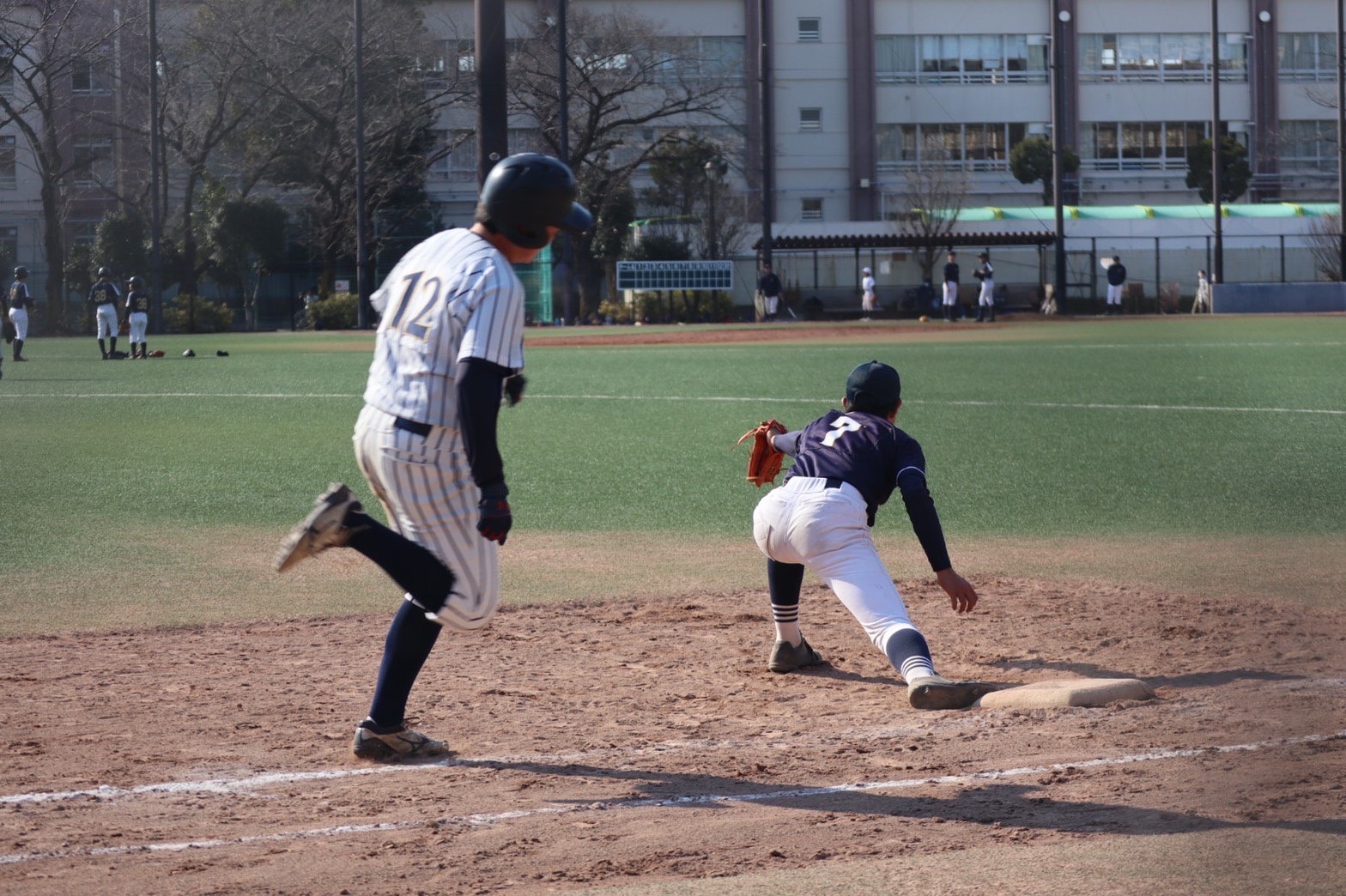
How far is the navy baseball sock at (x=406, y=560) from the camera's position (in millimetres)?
4324

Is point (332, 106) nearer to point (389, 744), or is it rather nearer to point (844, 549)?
point (844, 549)

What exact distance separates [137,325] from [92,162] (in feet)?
88.3

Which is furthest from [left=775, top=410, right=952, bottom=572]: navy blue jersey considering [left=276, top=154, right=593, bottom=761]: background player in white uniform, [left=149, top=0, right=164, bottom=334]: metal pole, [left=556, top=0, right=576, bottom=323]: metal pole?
[left=149, top=0, right=164, bottom=334]: metal pole

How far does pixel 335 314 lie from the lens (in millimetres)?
45812

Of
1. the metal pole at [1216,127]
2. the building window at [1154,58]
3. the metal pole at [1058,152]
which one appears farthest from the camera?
the building window at [1154,58]

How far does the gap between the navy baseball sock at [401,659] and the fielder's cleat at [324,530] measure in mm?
350

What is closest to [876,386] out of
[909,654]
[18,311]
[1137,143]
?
[909,654]

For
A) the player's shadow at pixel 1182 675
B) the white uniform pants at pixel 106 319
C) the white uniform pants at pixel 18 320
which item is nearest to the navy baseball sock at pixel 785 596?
the player's shadow at pixel 1182 675

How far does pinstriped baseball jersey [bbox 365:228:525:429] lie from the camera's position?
409 cm

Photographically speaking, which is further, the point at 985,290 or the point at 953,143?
the point at 953,143

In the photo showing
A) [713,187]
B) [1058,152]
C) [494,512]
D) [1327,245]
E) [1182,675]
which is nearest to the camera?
[494,512]

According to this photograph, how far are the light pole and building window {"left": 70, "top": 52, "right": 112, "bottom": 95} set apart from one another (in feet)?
68.0

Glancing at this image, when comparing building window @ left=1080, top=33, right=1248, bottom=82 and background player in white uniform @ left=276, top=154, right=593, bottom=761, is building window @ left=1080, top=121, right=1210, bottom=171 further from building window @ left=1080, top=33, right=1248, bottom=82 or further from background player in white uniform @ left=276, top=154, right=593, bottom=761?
background player in white uniform @ left=276, top=154, right=593, bottom=761

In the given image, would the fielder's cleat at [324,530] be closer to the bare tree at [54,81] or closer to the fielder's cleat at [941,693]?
the fielder's cleat at [941,693]
